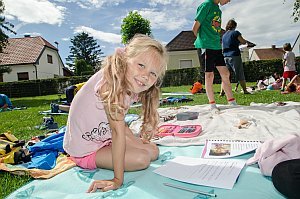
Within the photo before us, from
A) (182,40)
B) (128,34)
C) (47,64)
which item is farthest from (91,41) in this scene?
(128,34)

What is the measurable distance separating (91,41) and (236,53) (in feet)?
198

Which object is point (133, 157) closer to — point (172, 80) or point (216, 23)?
point (216, 23)

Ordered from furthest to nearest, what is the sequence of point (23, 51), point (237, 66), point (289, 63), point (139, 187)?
point (23, 51) → point (289, 63) → point (237, 66) → point (139, 187)

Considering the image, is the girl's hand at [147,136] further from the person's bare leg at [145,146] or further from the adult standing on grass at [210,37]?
the adult standing on grass at [210,37]

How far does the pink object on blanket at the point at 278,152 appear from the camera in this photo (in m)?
1.59

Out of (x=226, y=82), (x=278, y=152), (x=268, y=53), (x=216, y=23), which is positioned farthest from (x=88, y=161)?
(x=268, y=53)

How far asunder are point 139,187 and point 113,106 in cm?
52

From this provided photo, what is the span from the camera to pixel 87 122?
6.54ft

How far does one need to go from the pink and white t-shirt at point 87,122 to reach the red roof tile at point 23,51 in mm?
29908

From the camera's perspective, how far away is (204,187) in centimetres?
153

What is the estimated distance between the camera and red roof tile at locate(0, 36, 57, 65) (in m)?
29.3

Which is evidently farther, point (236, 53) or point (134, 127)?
point (236, 53)

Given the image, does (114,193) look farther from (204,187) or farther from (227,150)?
(227,150)

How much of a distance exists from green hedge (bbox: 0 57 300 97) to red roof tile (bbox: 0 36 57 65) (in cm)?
977
